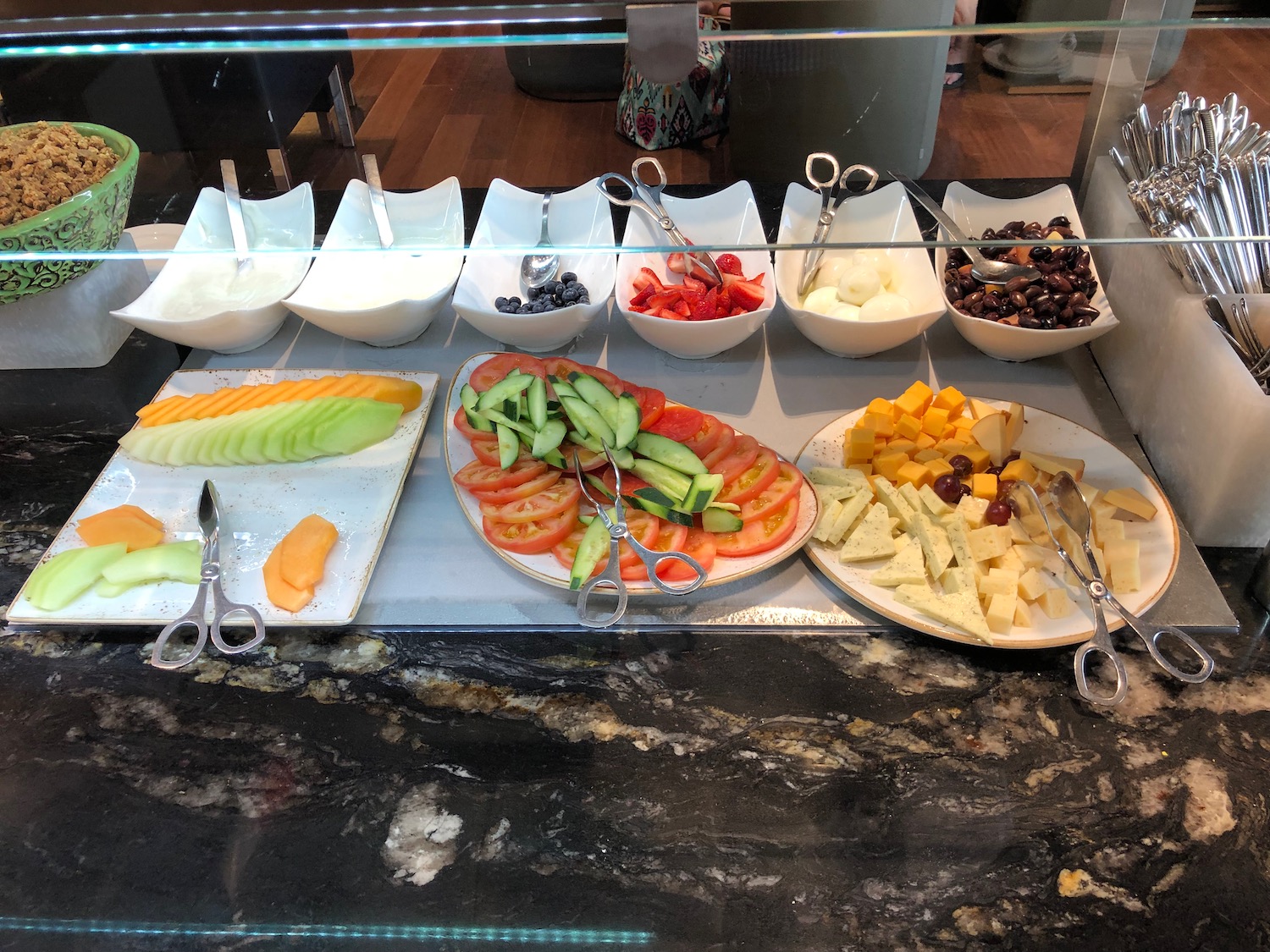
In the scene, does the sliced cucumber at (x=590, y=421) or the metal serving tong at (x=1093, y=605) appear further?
the sliced cucumber at (x=590, y=421)

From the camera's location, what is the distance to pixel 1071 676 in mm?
1152

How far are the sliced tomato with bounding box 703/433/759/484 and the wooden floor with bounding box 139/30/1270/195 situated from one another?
14.6 inches

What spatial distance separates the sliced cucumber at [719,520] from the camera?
1229 millimetres

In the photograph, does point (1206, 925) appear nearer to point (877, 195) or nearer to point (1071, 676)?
point (1071, 676)

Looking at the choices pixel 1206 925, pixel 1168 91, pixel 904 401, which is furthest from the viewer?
pixel 904 401

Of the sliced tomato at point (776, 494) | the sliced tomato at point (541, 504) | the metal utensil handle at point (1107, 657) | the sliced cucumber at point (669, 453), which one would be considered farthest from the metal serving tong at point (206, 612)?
the metal utensil handle at point (1107, 657)

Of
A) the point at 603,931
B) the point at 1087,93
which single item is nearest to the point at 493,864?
the point at 603,931

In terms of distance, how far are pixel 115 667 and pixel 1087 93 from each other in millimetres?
1524

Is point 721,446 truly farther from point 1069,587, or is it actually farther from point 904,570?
point 1069,587

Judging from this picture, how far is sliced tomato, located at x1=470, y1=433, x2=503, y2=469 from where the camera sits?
135 cm

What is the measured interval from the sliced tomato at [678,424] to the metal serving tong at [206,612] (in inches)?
23.7

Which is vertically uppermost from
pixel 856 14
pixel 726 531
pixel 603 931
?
pixel 856 14

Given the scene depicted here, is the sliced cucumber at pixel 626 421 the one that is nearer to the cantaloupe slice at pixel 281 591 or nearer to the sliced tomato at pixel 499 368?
the sliced tomato at pixel 499 368

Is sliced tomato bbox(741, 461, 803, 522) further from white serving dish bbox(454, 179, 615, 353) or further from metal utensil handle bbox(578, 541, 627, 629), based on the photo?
white serving dish bbox(454, 179, 615, 353)
